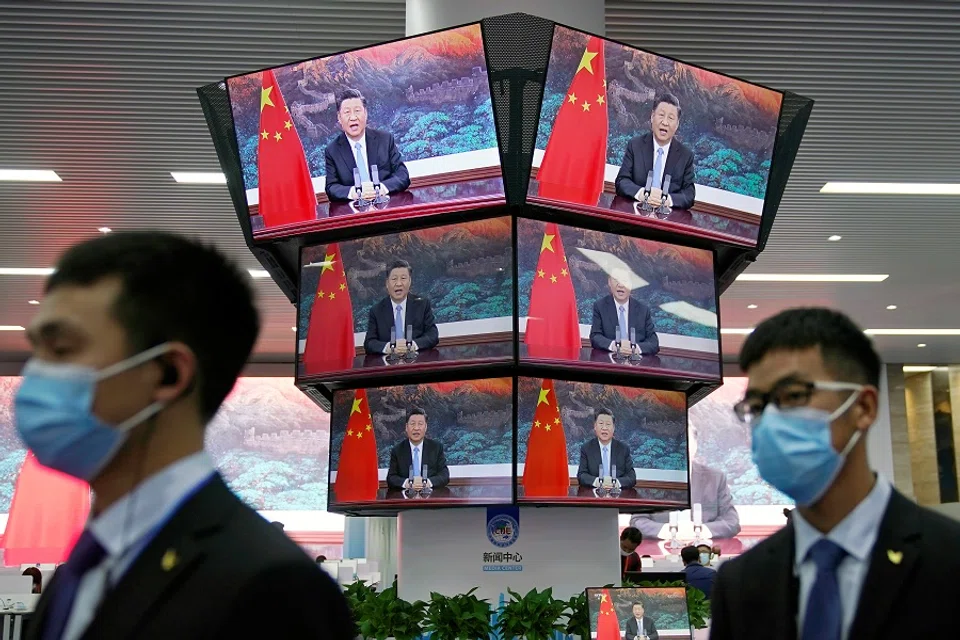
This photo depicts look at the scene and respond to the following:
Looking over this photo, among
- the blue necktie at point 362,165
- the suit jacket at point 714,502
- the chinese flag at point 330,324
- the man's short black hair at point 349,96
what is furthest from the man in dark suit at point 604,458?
→ the suit jacket at point 714,502

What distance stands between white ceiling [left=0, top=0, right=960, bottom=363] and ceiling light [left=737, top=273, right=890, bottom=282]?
32.3 inches

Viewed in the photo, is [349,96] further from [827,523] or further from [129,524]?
[129,524]

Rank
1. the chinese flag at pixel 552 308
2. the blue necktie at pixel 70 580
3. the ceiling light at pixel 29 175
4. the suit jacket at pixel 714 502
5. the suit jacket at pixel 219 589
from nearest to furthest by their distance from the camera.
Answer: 1. the suit jacket at pixel 219 589
2. the blue necktie at pixel 70 580
3. the chinese flag at pixel 552 308
4. the ceiling light at pixel 29 175
5. the suit jacket at pixel 714 502

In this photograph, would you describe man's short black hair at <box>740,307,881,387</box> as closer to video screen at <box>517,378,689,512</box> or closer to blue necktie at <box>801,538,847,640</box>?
blue necktie at <box>801,538,847,640</box>

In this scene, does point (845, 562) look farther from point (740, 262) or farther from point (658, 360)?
point (740, 262)

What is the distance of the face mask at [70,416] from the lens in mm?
1537

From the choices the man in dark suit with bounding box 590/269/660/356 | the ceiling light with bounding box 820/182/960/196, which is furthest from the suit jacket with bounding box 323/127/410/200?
the ceiling light with bounding box 820/182/960/196

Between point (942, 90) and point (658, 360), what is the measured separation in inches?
176

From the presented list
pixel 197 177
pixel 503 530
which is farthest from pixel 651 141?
pixel 197 177

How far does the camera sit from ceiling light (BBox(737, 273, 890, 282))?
14477 mm

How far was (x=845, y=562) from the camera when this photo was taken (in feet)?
6.26

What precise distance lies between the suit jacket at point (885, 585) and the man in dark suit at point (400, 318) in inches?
145

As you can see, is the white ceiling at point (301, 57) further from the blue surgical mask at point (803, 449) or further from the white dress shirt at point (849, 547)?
the white dress shirt at point (849, 547)

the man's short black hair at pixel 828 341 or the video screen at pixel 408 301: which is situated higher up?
the video screen at pixel 408 301
